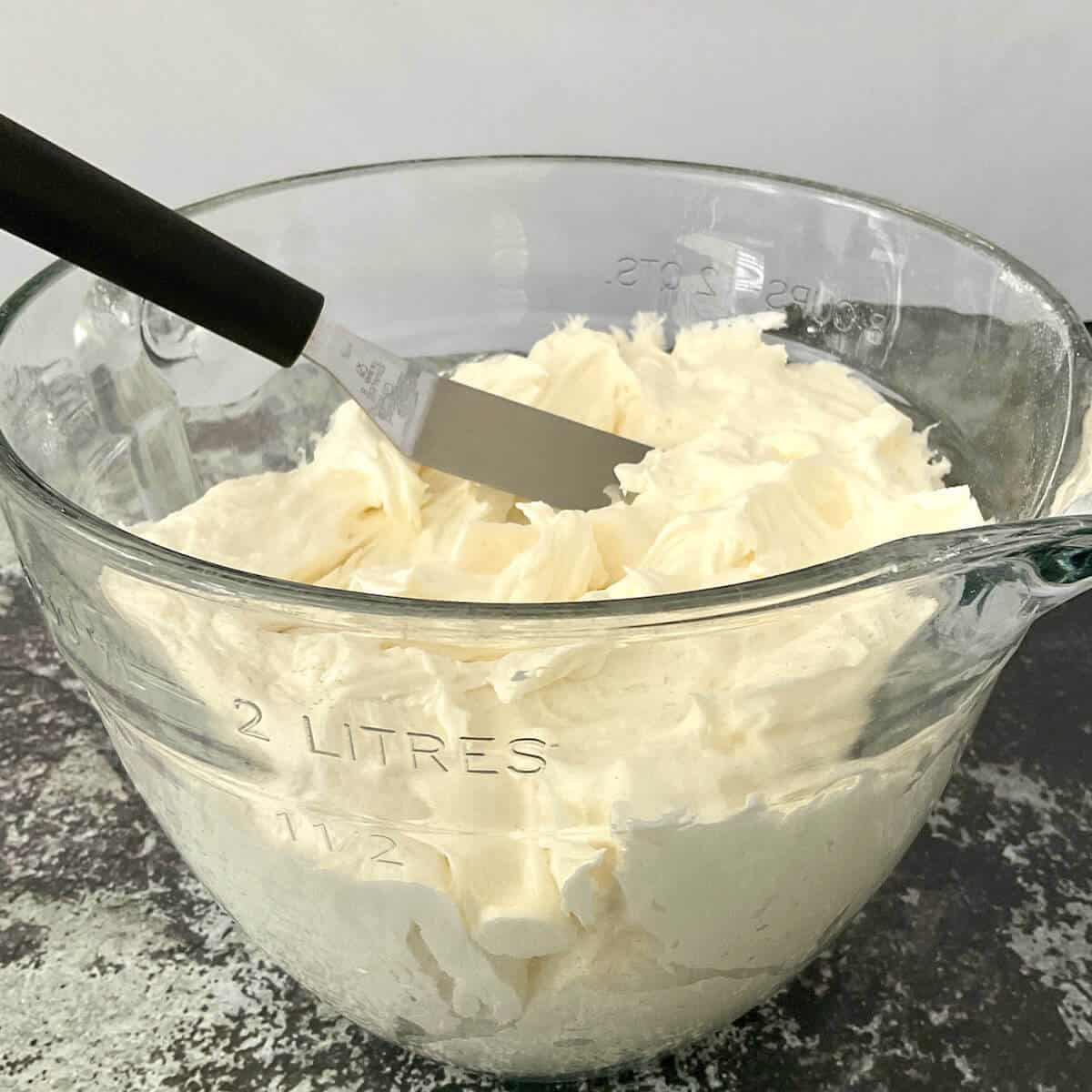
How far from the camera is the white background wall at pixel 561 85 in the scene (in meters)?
1.19

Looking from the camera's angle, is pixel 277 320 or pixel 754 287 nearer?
pixel 277 320

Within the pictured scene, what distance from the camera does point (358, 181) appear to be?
86cm

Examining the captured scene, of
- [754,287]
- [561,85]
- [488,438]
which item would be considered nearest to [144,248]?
[488,438]

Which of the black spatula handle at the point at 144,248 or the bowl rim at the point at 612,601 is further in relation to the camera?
the black spatula handle at the point at 144,248

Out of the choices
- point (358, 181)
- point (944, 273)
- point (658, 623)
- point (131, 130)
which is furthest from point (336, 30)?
point (658, 623)

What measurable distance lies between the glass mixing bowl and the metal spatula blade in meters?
0.19

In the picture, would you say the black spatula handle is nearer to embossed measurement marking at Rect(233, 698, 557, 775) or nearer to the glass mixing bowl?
the glass mixing bowl

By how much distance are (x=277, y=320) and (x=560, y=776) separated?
11.6 inches

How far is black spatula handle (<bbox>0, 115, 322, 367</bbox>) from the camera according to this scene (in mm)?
530

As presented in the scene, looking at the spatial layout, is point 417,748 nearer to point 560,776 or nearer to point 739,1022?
point 560,776

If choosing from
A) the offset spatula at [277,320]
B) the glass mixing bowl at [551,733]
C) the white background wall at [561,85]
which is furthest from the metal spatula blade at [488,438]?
the white background wall at [561,85]

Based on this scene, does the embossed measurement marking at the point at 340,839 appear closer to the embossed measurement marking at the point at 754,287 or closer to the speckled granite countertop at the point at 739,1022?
the speckled granite countertop at the point at 739,1022

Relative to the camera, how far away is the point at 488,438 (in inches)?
29.2

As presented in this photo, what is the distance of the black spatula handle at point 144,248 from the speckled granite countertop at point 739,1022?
382 mm
